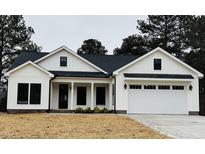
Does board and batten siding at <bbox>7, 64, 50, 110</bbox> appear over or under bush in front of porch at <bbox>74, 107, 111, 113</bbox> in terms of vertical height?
over

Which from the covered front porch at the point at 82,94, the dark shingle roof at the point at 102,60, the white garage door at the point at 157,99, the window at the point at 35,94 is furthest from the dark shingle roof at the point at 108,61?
the window at the point at 35,94

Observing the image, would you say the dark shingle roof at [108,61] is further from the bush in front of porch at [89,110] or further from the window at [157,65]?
the bush in front of porch at [89,110]

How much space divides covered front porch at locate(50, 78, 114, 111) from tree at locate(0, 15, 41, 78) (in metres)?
15.4

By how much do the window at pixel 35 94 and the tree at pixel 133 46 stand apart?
77.3 feet

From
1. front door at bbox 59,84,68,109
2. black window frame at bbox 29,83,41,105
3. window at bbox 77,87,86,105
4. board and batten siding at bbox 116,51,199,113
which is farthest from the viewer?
window at bbox 77,87,86,105

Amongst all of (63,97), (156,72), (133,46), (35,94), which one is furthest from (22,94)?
(133,46)

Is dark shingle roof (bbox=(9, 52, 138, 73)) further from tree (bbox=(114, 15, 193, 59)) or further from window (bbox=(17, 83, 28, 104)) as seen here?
tree (bbox=(114, 15, 193, 59))

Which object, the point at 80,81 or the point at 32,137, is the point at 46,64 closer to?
the point at 80,81

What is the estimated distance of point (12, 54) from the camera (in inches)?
1512

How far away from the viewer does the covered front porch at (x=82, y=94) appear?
23.8 metres

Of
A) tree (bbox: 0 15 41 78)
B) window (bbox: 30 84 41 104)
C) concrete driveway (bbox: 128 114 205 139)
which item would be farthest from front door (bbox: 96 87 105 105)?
tree (bbox: 0 15 41 78)

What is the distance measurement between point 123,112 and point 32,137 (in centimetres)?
1271

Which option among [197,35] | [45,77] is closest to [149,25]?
[197,35]

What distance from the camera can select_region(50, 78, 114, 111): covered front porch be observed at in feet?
78.0
